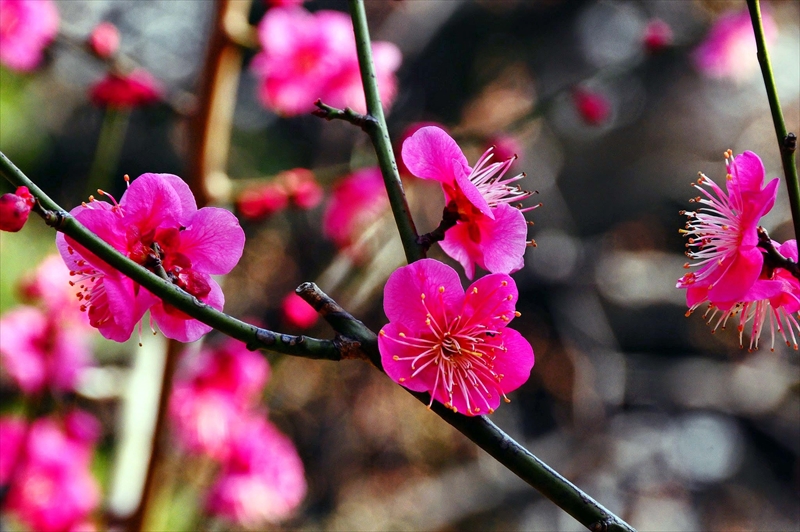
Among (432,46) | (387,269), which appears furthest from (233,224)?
(432,46)

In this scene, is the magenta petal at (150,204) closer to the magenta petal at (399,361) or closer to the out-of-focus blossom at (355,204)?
the magenta petal at (399,361)

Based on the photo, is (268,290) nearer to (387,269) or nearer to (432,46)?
(432,46)

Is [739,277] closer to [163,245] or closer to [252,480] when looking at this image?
[163,245]

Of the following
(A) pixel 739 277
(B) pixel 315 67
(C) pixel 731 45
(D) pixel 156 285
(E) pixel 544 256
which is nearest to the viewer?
(D) pixel 156 285

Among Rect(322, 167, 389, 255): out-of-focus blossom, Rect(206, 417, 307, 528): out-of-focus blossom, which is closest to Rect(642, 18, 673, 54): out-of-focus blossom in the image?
Rect(322, 167, 389, 255): out-of-focus blossom

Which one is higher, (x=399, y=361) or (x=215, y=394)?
(x=399, y=361)

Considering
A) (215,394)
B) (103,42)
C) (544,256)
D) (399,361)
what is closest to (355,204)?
(215,394)
